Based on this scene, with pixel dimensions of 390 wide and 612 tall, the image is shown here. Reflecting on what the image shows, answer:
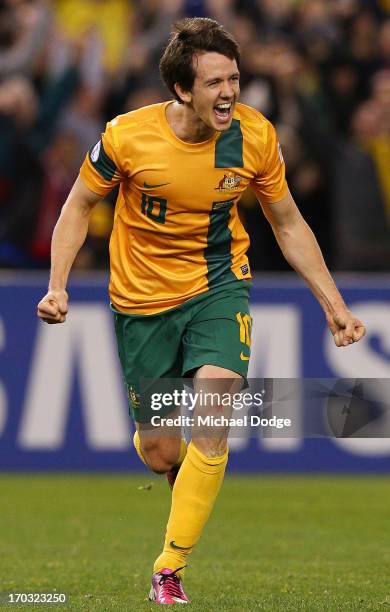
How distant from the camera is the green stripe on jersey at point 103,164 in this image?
20.9 feet

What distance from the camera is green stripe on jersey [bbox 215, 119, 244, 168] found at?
6355mm

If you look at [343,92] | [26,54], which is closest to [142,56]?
[26,54]

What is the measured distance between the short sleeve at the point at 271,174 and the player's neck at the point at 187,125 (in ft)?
0.90

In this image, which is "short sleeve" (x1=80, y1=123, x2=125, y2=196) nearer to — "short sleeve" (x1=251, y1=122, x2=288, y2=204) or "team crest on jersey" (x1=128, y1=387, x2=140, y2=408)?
"short sleeve" (x1=251, y1=122, x2=288, y2=204)

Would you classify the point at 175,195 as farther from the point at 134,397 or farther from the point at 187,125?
the point at 134,397

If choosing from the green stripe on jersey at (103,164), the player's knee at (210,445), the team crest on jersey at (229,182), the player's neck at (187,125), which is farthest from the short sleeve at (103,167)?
the player's knee at (210,445)

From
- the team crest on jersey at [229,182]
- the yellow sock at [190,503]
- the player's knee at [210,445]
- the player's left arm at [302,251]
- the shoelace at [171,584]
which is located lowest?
the shoelace at [171,584]

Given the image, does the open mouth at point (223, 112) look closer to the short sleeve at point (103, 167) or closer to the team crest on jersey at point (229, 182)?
the team crest on jersey at point (229, 182)

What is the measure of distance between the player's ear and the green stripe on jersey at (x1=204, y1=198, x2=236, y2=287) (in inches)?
21.2

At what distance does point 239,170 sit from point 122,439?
17.0ft

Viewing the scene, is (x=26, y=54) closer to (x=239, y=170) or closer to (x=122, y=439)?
(x=122, y=439)

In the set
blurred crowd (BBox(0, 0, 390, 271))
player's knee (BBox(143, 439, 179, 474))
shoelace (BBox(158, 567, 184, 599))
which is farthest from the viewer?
blurred crowd (BBox(0, 0, 390, 271))

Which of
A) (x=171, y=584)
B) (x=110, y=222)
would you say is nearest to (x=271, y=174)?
(x=171, y=584)

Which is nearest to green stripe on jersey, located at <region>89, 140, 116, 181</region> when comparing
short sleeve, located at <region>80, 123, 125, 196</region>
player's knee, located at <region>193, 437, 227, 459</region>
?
short sleeve, located at <region>80, 123, 125, 196</region>
